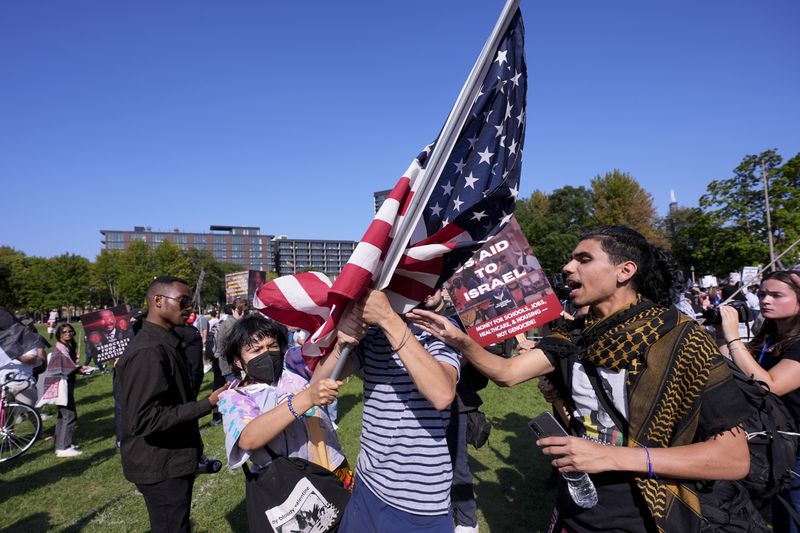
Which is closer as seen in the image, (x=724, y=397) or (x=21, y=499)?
(x=724, y=397)

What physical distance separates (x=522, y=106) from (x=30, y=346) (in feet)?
25.9

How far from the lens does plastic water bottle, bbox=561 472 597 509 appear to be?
1.84m

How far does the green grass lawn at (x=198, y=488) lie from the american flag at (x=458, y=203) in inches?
145

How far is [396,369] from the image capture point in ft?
7.05

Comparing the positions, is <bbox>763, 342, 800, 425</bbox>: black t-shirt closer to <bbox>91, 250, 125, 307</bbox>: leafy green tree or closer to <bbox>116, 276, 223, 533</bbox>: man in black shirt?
<bbox>116, 276, 223, 533</bbox>: man in black shirt

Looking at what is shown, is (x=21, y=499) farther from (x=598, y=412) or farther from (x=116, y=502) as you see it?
(x=598, y=412)

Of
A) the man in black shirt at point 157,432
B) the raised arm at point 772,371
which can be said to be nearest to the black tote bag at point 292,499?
the man in black shirt at point 157,432

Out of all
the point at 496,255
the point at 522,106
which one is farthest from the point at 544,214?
the point at 522,106

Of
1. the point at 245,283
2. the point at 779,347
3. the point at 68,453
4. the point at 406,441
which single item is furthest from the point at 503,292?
the point at 245,283

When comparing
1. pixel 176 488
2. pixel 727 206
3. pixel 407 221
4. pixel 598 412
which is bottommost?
pixel 176 488

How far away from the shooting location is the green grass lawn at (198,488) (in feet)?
15.8

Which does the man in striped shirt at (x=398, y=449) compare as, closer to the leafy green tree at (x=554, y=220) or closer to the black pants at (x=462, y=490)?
the black pants at (x=462, y=490)

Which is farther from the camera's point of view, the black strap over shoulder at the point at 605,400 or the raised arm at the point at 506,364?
the raised arm at the point at 506,364

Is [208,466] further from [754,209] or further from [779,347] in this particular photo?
[754,209]
